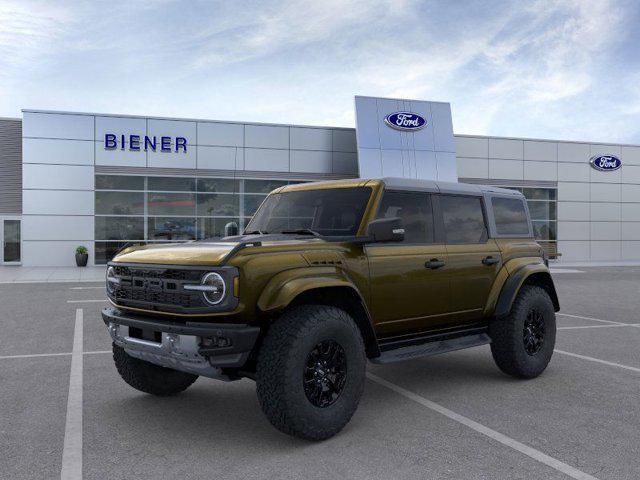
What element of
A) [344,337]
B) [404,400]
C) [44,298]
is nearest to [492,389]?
[404,400]

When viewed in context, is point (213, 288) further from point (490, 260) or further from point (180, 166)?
point (180, 166)

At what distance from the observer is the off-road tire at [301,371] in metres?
3.91

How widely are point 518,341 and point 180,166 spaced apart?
73.8 feet

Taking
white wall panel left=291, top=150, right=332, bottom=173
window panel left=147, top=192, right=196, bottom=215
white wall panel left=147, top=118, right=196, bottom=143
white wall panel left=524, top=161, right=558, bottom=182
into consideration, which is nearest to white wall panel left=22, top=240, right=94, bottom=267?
window panel left=147, top=192, right=196, bottom=215

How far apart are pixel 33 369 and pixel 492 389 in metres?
4.85

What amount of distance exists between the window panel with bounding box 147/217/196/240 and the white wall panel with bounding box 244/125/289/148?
4.52m

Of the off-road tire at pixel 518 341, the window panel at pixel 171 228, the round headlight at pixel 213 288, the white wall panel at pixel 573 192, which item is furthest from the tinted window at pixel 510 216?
the white wall panel at pixel 573 192

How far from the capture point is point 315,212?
535 cm

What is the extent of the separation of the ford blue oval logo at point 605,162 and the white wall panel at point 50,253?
87.1 ft

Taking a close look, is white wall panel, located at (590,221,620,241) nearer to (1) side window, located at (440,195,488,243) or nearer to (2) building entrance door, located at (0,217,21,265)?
(2) building entrance door, located at (0,217,21,265)

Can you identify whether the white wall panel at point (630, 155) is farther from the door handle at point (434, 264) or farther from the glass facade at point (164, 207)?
the door handle at point (434, 264)

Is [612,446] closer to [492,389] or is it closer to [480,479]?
[480,479]

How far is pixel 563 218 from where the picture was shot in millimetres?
32156

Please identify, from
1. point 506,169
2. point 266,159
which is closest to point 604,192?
point 506,169
